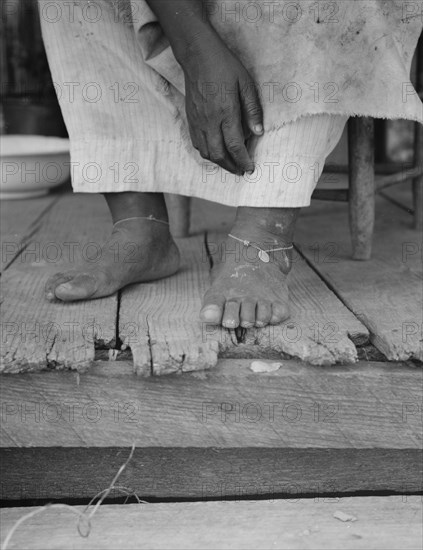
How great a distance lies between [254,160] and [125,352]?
48 centimetres

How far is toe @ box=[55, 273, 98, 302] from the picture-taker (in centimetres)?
149

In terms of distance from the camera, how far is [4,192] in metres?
2.99

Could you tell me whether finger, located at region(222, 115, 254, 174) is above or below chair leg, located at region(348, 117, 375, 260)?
above

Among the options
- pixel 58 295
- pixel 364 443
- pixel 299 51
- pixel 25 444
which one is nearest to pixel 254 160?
pixel 299 51

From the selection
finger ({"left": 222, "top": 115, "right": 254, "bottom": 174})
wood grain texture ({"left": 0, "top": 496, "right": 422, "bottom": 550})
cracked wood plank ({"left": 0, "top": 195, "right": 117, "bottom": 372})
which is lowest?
wood grain texture ({"left": 0, "top": 496, "right": 422, "bottom": 550})

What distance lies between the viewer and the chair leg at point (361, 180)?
1.93 meters

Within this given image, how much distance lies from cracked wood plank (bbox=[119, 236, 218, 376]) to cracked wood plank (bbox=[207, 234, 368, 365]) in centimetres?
5

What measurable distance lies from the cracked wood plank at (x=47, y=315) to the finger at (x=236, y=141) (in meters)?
0.37

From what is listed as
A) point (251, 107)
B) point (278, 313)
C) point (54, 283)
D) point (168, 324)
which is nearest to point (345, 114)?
point (251, 107)

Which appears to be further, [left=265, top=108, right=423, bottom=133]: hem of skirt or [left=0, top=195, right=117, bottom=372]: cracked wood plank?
[left=265, top=108, right=423, bottom=133]: hem of skirt

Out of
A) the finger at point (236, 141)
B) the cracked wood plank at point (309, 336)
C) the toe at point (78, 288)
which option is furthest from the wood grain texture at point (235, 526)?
the finger at point (236, 141)

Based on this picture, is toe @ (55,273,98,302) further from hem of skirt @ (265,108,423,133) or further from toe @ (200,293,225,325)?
hem of skirt @ (265,108,423,133)

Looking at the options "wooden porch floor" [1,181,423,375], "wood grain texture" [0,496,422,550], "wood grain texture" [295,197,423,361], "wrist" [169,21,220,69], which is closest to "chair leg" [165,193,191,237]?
"wooden porch floor" [1,181,423,375]

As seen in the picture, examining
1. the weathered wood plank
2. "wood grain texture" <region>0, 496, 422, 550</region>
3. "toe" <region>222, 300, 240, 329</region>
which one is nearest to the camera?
"wood grain texture" <region>0, 496, 422, 550</region>
